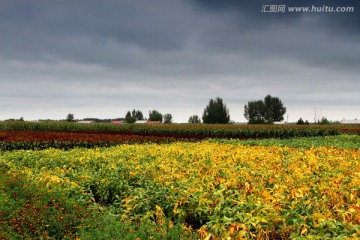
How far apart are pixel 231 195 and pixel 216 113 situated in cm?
8032

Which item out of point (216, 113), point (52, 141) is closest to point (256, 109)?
point (216, 113)

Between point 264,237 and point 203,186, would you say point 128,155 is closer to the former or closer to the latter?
point 203,186

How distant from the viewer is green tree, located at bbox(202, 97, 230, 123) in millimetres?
85625

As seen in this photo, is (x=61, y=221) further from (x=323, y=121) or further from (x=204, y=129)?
(x=323, y=121)

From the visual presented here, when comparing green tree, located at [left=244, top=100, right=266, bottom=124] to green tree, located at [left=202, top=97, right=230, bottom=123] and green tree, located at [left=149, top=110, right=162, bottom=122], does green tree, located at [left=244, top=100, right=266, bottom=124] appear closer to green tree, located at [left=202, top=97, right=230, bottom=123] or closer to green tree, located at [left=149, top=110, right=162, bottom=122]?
green tree, located at [left=202, top=97, right=230, bottom=123]

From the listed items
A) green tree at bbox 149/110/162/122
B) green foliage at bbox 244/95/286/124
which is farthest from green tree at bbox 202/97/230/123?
green tree at bbox 149/110/162/122

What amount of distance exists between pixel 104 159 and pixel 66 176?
5.55ft

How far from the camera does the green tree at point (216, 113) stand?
85.6 m

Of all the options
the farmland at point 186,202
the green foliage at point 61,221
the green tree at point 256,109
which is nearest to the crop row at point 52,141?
the farmland at point 186,202

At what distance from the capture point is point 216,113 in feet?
281

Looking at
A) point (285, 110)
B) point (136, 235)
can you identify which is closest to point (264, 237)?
point (136, 235)

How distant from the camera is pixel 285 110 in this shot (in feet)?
340

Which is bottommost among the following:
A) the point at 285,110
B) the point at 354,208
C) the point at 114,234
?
the point at 114,234

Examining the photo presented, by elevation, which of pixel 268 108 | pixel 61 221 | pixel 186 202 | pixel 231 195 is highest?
pixel 268 108
